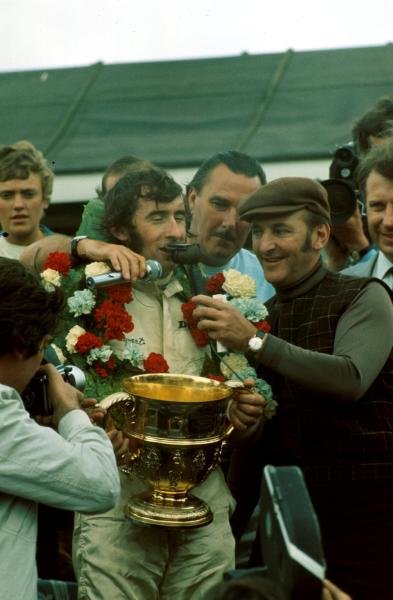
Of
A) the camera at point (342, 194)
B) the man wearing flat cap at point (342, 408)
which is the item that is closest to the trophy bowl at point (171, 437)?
the man wearing flat cap at point (342, 408)

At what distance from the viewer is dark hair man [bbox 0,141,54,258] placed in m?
5.31

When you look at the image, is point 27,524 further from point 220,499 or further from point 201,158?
point 201,158

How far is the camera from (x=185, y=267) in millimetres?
4125

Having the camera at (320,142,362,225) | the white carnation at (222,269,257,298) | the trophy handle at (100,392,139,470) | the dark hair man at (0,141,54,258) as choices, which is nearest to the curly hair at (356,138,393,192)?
the camera at (320,142,362,225)

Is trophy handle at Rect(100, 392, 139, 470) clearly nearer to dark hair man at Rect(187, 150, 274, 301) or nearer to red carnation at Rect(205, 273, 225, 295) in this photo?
red carnation at Rect(205, 273, 225, 295)

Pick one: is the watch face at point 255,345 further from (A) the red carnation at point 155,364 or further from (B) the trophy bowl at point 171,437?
(A) the red carnation at point 155,364

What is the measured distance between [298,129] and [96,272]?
4498 mm

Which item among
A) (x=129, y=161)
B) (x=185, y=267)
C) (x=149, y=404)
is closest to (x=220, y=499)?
(x=149, y=404)

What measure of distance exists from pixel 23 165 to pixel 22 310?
2665 mm

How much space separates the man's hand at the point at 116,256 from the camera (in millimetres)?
3814

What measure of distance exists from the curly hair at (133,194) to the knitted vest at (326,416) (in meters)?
0.59

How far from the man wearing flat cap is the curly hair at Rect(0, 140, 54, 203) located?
197 centimetres

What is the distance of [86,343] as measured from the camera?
3.78 m

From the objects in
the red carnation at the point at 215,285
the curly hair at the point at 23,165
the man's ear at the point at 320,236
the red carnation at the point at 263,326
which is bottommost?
the red carnation at the point at 263,326
